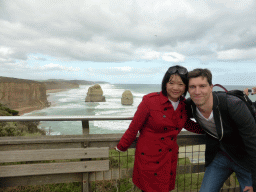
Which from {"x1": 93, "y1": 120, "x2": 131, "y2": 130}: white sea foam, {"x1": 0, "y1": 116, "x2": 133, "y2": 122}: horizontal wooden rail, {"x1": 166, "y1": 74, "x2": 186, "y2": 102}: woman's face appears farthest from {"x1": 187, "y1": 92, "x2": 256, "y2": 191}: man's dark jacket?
{"x1": 93, "y1": 120, "x2": 131, "y2": 130}: white sea foam

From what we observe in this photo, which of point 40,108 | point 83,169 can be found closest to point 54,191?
point 83,169

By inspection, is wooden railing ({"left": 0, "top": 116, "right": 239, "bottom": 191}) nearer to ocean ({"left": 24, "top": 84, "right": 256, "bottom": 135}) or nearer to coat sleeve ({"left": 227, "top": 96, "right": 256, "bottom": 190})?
ocean ({"left": 24, "top": 84, "right": 256, "bottom": 135})

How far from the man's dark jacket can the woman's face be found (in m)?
0.24

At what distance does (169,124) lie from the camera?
1812 millimetres

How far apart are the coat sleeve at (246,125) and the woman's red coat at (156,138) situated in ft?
1.65

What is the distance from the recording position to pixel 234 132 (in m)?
1.81

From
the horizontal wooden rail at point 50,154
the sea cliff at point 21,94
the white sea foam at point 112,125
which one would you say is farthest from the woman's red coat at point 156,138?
the sea cliff at point 21,94

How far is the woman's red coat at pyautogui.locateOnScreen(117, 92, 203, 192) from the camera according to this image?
1.83m

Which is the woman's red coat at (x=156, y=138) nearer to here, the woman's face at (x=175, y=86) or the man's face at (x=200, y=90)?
the woman's face at (x=175, y=86)

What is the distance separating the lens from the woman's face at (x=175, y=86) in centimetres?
180

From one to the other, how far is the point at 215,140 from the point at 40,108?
7072 centimetres

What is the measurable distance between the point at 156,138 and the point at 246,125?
0.88 metres

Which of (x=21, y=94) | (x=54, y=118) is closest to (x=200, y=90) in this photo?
(x=54, y=118)

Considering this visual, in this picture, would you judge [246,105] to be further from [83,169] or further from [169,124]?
[83,169]
